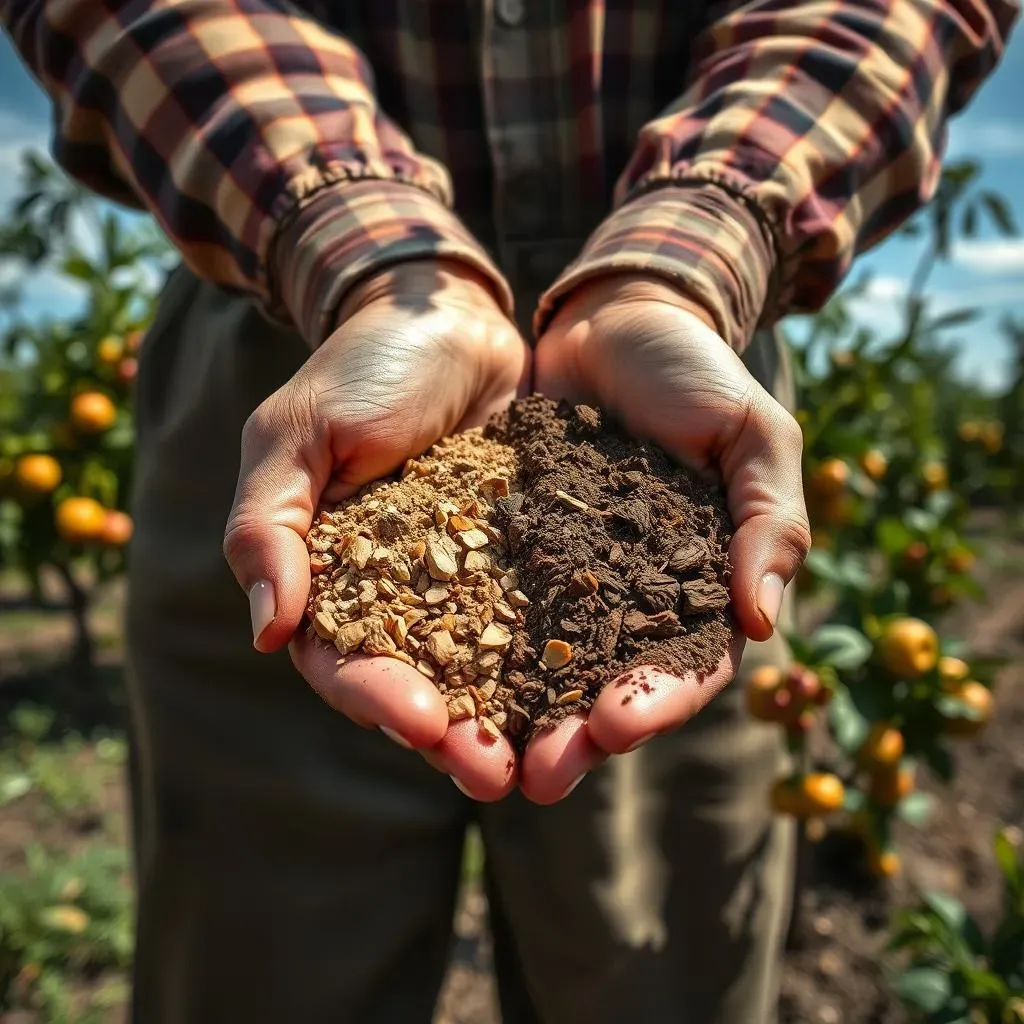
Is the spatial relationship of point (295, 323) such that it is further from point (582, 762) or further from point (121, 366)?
point (121, 366)

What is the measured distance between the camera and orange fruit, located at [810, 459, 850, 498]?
7.79 ft

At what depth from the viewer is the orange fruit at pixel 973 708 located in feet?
6.53

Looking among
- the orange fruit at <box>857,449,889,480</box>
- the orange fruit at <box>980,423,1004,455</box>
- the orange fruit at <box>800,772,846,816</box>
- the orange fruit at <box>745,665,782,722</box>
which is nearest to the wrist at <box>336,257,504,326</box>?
the orange fruit at <box>745,665,782,722</box>

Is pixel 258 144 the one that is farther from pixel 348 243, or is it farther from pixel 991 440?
pixel 991 440

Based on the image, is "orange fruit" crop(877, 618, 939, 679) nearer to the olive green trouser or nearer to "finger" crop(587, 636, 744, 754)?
the olive green trouser

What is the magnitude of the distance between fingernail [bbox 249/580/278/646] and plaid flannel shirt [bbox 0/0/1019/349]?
1.14ft

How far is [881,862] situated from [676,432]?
68.4 inches

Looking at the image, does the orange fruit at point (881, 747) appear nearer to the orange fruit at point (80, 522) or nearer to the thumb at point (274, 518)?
the thumb at point (274, 518)

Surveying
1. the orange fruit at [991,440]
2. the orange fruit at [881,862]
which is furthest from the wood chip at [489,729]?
the orange fruit at [991,440]

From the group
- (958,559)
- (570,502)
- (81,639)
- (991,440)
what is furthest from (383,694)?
(991,440)

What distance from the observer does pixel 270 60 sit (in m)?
1.12

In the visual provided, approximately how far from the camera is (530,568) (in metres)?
1.06

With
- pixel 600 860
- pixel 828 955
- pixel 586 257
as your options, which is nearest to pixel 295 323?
pixel 586 257

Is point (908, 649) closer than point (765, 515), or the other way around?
point (765, 515)
